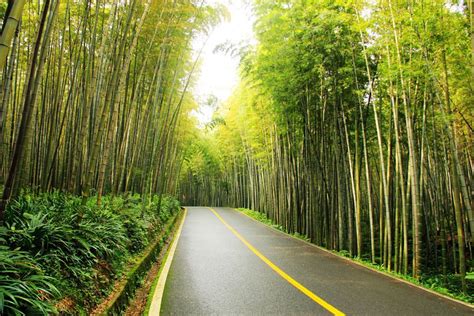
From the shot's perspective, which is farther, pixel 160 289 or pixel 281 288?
pixel 281 288

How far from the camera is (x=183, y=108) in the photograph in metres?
12.9

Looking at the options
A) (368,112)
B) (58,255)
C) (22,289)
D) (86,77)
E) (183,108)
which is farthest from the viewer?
(183,108)

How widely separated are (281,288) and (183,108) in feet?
33.0

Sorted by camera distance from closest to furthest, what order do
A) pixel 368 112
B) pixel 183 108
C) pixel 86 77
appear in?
1. pixel 86 77
2. pixel 368 112
3. pixel 183 108

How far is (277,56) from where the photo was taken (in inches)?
312

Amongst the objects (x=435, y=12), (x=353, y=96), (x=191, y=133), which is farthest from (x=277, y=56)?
(x=191, y=133)

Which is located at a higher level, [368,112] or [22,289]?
[368,112]

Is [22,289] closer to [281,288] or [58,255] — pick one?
[58,255]

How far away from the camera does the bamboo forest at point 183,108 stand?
2.99 m

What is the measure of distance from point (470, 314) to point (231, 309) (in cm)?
247

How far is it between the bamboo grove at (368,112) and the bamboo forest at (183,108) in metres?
0.05

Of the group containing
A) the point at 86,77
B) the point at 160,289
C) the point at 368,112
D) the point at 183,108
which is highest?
the point at 183,108

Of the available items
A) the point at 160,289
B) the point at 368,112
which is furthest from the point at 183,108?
the point at 160,289

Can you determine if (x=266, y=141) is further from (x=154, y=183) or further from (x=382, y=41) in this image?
(x=382, y=41)
